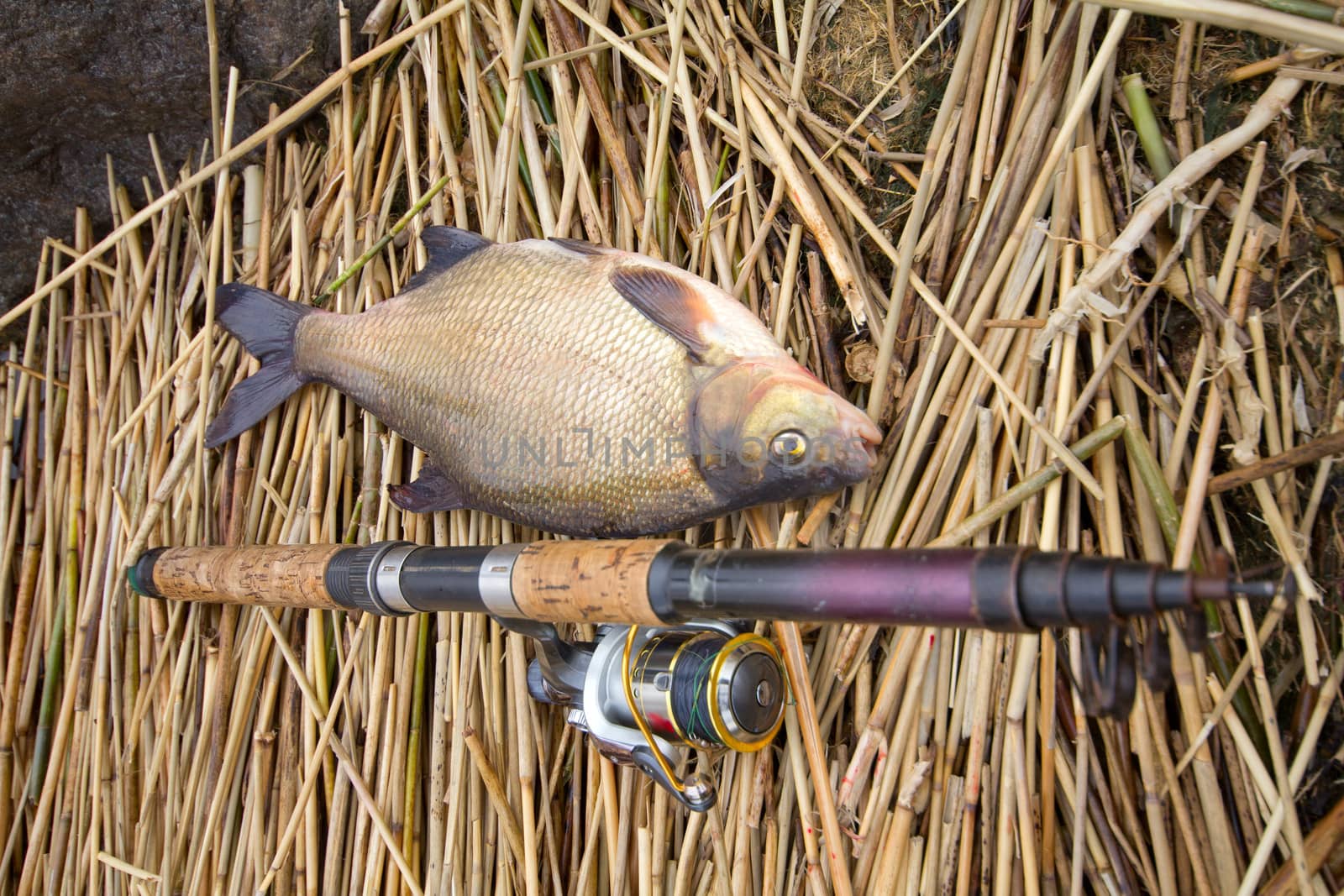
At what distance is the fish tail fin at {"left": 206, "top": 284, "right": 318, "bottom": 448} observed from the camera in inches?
73.3

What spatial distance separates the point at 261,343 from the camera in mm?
1876

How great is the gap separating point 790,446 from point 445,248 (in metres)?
0.86

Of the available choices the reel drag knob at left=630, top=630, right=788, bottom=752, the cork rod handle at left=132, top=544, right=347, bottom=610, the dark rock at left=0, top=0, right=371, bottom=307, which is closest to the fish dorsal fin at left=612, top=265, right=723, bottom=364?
the reel drag knob at left=630, top=630, right=788, bottom=752

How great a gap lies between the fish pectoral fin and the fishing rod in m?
0.15

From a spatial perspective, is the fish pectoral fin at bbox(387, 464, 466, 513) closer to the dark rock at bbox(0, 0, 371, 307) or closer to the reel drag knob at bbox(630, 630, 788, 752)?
the reel drag knob at bbox(630, 630, 788, 752)

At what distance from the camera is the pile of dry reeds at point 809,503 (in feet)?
4.28

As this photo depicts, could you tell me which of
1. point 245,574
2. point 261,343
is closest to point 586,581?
point 245,574

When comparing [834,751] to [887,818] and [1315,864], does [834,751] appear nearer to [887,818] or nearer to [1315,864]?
[887,818]

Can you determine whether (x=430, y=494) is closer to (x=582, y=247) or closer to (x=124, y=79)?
(x=582, y=247)

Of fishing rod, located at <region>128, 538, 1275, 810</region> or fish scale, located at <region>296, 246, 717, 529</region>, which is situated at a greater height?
fish scale, located at <region>296, 246, 717, 529</region>

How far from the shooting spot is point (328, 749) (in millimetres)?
1882

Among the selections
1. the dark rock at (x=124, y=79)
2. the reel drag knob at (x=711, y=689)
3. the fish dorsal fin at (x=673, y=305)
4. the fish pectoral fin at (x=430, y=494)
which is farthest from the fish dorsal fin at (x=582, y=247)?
the dark rock at (x=124, y=79)

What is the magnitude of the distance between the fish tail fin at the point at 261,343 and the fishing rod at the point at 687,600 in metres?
0.33

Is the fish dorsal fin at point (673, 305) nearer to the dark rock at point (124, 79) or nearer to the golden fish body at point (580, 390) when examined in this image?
the golden fish body at point (580, 390)
